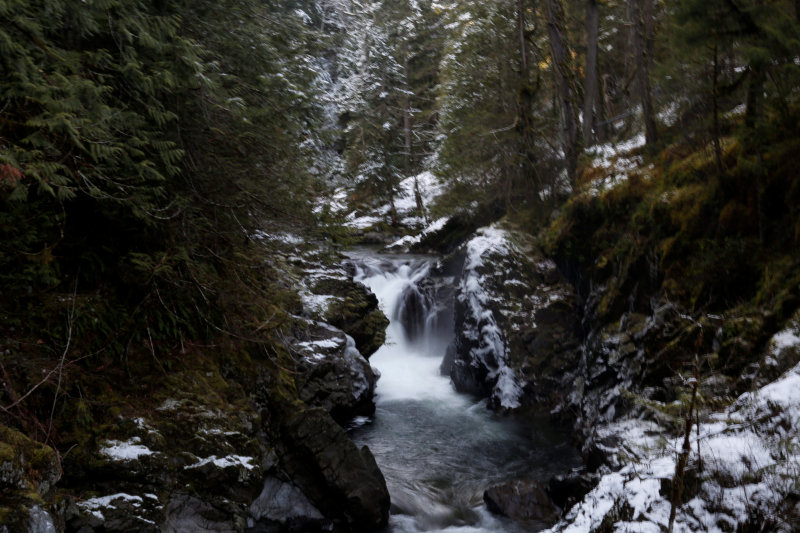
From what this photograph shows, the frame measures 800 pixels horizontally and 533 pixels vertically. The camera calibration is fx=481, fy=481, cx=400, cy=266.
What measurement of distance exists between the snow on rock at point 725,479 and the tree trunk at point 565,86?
1049 cm

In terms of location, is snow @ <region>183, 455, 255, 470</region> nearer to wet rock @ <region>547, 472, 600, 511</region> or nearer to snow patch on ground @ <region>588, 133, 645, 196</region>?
wet rock @ <region>547, 472, 600, 511</region>

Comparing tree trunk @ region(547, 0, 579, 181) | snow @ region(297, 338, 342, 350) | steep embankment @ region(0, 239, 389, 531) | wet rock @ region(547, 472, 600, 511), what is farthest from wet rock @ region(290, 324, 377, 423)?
tree trunk @ region(547, 0, 579, 181)

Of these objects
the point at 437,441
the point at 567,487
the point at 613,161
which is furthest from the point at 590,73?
the point at 567,487

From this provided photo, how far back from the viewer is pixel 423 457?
9.74m

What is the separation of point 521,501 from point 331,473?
3.12 meters

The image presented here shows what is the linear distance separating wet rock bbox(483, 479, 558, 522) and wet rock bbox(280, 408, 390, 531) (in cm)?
186

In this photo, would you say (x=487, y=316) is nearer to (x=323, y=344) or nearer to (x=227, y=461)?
(x=323, y=344)

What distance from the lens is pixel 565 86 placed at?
14.1 meters

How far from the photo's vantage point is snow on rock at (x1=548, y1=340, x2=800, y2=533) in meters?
3.50

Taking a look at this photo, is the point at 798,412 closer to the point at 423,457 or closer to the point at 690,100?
the point at 690,100

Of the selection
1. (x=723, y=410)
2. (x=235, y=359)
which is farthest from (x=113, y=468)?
(x=723, y=410)

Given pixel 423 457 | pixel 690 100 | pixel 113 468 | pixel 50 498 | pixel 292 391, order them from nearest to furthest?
1. pixel 50 498
2. pixel 113 468
3. pixel 292 391
4. pixel 690 100
5. pixel 423 457

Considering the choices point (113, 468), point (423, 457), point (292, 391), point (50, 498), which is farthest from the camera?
point (423, 457)

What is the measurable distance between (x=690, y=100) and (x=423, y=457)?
27.1ft
